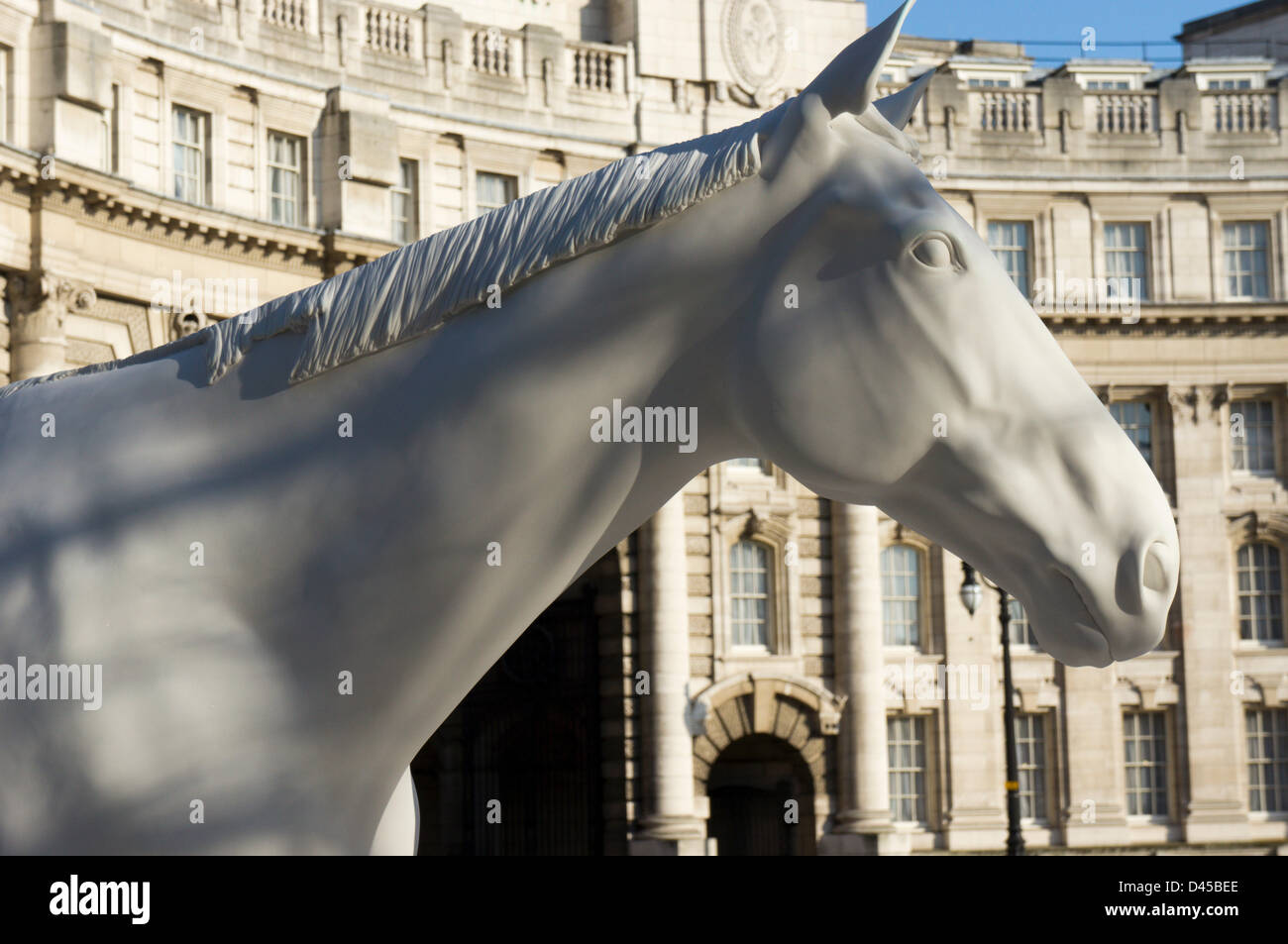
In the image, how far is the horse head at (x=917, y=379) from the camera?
351 centimetres

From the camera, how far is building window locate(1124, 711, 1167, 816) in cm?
3856

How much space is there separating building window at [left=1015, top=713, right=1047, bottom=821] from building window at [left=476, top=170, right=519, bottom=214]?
52.1 feet

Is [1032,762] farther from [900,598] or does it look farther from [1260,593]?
[1260,593]

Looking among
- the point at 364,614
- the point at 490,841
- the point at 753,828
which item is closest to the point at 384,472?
the point at 364,614

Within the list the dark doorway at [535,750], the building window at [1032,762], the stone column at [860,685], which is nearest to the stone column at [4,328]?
the dark doorway at [535,750]

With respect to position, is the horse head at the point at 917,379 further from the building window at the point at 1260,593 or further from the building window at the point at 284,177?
the building window at the point at 1260,593

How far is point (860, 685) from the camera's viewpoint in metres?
35.8

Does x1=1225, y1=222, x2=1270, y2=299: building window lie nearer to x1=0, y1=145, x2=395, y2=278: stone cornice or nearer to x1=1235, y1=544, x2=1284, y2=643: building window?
x1=1235, y1=544, x2=1284, y2=643: building window

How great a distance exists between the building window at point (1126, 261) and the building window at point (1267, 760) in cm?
994

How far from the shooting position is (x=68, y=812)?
3342 mm

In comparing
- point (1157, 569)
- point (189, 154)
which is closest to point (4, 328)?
point (189, 154)

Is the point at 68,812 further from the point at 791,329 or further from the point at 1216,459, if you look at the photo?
the point at 1216,459

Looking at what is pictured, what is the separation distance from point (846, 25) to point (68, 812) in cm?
3619

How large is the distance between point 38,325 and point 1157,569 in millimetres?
24903
